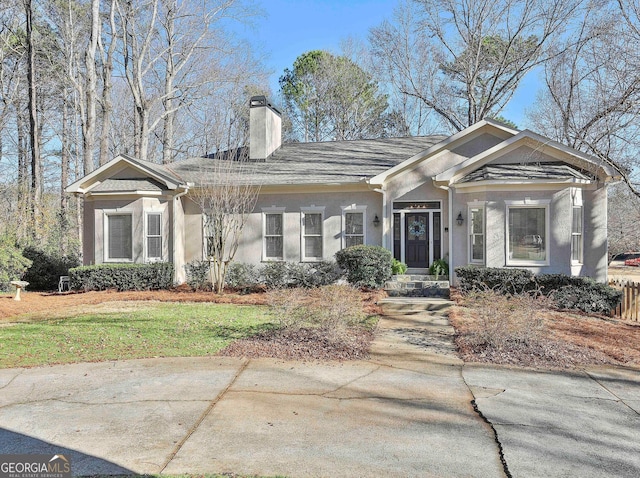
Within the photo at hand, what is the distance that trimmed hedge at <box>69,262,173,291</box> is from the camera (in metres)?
14.7

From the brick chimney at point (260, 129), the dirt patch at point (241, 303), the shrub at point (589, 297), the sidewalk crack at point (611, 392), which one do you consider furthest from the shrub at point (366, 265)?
the sidewalk crack at point (611, 392)

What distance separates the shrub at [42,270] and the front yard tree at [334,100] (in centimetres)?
1884

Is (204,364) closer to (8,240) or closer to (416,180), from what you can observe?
(416,180)

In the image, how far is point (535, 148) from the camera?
44.2 feet

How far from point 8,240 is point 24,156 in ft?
49.6

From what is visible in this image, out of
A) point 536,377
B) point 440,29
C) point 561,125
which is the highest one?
point 440,29

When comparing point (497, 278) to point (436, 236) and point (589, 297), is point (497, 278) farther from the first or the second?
point (436, 236)

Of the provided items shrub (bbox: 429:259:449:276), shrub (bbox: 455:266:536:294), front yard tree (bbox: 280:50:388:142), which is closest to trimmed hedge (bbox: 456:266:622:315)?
shrub (bbox: 455:266:536:294)

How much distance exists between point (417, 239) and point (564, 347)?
778 centimetres

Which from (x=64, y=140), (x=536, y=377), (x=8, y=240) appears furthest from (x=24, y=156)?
(x=536, y=377)

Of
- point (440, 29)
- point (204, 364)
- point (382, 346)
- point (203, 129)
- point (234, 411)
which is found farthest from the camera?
point (203, 129)

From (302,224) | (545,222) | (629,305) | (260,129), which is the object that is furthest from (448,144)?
(260,129)

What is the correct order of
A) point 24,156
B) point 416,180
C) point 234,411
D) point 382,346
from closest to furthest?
point 234,411 < point 382,346 < point 416,180 < point 24,156

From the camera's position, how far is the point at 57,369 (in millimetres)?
6535
